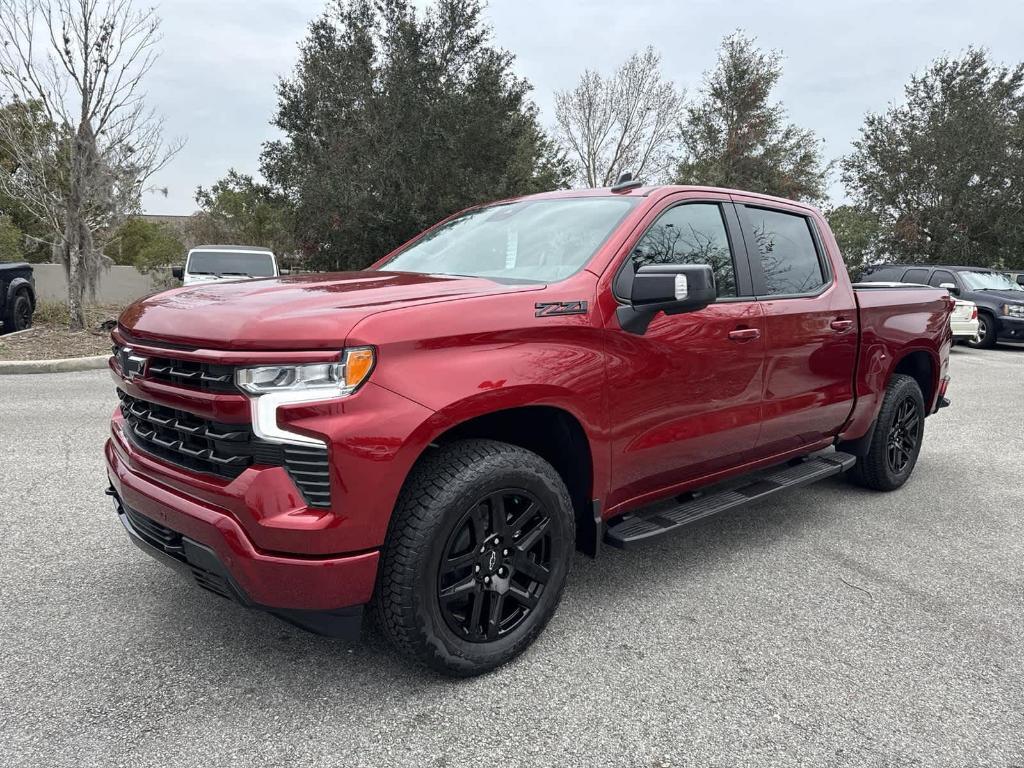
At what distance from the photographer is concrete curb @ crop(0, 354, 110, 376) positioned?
950cm

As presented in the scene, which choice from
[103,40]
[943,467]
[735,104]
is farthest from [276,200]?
[943,467]

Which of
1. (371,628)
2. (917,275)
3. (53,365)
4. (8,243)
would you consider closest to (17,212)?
(8,243)

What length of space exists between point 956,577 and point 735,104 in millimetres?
30887

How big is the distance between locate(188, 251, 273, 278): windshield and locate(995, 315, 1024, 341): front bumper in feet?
49.7

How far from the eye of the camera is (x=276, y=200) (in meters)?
27.4

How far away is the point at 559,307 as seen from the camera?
2.72 metres

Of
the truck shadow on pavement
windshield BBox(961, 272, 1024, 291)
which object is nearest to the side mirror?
the truck shadow on pavement

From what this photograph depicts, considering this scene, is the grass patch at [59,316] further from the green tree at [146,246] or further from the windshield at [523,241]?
the green tree at [146,246]

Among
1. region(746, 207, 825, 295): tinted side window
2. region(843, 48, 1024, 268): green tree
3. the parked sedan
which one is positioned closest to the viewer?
region(746, 207, 825, 295): tinted side window

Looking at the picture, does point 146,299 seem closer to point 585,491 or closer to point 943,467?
point 585,491

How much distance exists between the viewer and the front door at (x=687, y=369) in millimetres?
2969

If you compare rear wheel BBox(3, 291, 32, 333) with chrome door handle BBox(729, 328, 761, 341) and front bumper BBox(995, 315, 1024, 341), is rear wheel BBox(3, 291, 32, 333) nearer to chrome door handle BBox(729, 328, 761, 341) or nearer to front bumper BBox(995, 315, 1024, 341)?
chrome door handle BBox(729, 328, 761, 341)

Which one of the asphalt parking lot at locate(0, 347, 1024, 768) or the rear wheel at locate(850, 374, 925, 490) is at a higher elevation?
the rear wheel at locate(850, 374, 925, 490)

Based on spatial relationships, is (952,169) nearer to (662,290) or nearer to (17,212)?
(662,290)
